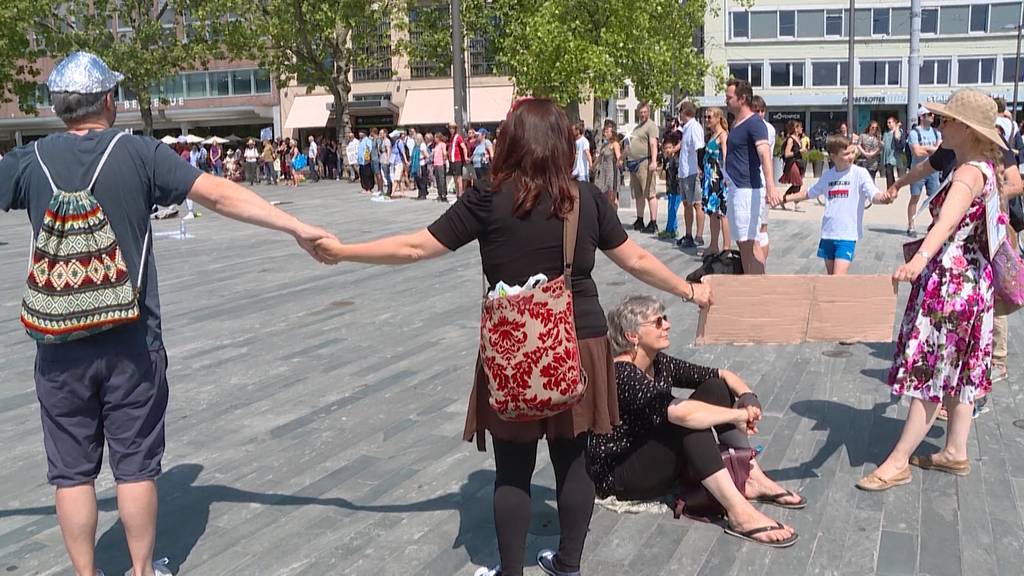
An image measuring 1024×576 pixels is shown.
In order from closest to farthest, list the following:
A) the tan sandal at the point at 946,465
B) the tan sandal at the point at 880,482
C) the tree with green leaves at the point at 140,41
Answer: the tan sandal at the point at 880,482
the tan sandal at the point at 946,465
the tree with green leaves at the point at 140,41

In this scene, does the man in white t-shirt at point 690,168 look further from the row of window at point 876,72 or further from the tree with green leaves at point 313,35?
the row of window at point 876,72

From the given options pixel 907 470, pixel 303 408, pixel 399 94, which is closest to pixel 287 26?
pixel 399 94

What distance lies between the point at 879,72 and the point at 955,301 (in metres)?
55.6

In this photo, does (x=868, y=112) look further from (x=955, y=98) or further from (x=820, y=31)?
(x=955, y=98)

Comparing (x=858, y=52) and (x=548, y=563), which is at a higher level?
(x=858, y=52)

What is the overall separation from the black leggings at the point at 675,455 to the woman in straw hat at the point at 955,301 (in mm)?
853

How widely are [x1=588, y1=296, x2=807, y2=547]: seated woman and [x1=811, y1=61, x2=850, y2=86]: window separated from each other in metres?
55.9

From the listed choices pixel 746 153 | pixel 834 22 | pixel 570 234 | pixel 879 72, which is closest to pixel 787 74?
pixel 834 22

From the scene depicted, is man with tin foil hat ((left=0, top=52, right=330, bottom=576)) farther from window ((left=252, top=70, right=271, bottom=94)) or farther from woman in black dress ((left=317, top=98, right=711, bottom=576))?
window ((left=252, top=70, right=271, bottom=94))

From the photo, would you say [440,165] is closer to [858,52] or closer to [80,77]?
[80,77]

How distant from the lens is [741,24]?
56281 mm

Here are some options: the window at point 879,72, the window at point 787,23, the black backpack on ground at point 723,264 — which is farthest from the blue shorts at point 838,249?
the window at point 787,23

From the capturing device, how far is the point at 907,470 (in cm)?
418

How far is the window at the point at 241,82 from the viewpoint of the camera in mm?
55938
